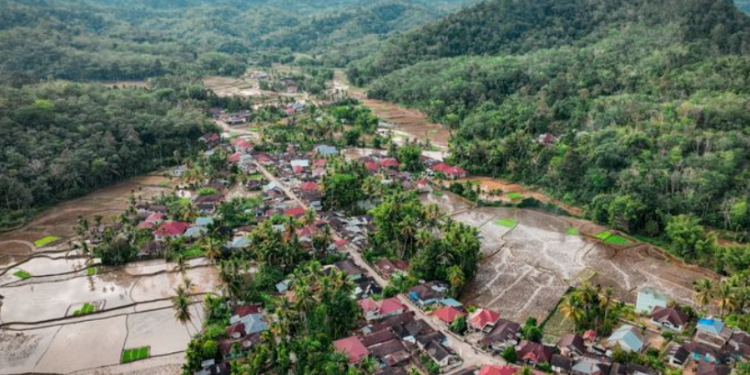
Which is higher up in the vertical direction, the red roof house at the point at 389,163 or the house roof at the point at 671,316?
the red roof house at the point at 389,163

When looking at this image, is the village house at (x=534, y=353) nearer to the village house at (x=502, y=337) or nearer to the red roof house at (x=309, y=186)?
the village house at (x=502, y=337)

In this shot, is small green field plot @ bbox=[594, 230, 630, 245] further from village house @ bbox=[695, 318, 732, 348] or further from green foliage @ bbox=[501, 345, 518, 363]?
green foliage @ bbox=[501, 345, 518, 363]

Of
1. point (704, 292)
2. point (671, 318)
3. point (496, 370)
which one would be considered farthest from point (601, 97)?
point (496, 370)

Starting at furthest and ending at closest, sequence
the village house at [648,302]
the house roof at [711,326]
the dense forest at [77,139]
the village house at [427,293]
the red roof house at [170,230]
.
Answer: the dense forest at [77,139] < the red roof house at [170,230] < the village house at [427,293] < the village house at [648,302] < the house roof at [711,326]

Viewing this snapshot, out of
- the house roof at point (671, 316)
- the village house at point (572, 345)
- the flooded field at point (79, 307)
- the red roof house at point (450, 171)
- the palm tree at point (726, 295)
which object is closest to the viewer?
the village house at point (572, 345)

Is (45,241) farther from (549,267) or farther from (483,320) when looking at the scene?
(549,267)

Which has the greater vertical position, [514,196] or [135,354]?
[514,196]

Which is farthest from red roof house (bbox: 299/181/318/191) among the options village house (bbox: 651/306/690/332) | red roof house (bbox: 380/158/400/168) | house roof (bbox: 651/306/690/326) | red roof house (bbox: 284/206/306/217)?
village house (bbox: 651/306/690/332)

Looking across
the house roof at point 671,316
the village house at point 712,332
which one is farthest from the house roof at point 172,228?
the village house at point 712,332
